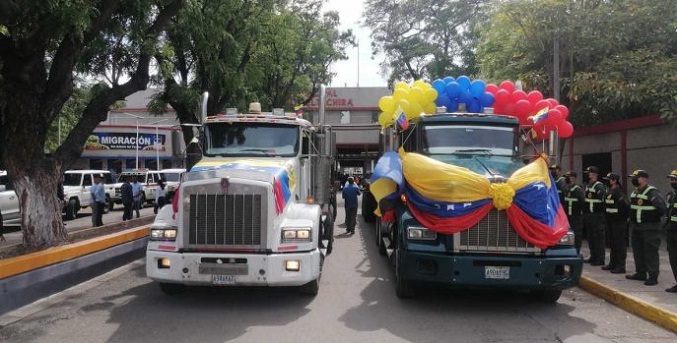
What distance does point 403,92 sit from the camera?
10.5 meters

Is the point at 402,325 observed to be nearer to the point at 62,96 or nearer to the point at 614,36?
the point at 62,96

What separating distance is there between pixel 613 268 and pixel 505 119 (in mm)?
3268

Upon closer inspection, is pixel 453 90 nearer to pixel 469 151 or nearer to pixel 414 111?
pixel 414 111

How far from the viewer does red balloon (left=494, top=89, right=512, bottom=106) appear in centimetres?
1061

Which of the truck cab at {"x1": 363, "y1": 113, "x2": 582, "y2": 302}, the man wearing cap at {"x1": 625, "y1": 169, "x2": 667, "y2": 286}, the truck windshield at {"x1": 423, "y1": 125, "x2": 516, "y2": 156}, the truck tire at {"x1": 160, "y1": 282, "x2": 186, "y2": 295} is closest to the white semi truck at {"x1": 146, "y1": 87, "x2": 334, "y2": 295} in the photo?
the truck tire at {"x1": 160, "y1": 282, "x2": 186, "y2": 295}

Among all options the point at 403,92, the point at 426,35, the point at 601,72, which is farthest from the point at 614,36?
the point at 426,35

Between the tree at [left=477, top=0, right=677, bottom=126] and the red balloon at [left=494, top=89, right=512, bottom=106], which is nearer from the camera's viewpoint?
the red balloon at [left=494, top=89, right=512, bottom=106]

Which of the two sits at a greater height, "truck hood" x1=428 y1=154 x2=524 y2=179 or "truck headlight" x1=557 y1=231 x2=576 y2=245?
"truck hood" x1=428 y1=154 x2=524 y2=179

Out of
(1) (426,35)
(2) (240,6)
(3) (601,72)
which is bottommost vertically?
(3) (601,72)

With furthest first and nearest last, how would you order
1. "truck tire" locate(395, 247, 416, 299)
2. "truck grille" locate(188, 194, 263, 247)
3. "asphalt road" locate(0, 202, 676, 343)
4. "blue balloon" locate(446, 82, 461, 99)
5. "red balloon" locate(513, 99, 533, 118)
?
"blue balloon" locate(446, 82, 461, 99) < "red balloon" locate(513, 99, 533, 118) < "truck tire" locate(395, 247, 416, 299) < "truck grille" locate(188, 194, 263, 247) < "asphalt road" locate(0, 202, 676, 343)

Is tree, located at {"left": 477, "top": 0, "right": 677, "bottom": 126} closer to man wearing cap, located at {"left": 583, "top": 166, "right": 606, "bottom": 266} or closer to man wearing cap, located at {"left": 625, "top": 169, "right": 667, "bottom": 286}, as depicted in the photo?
man wearing cap, located at {"left": 583, "top": 166, "right": 606, "bottom": 266}

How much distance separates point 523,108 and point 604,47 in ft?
22.0

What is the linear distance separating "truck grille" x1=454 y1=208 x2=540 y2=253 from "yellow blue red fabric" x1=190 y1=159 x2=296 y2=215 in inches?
93.6

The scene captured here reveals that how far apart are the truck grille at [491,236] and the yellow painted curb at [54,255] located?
18.2ft
